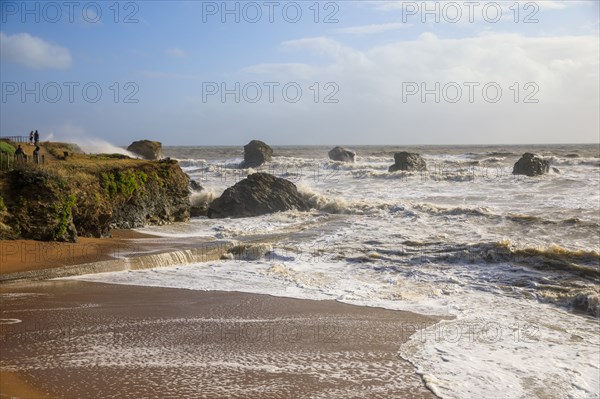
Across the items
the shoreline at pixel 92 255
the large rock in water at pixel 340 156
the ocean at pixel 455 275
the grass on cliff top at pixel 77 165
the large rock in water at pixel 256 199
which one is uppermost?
the large rock in water at pixel 340 156

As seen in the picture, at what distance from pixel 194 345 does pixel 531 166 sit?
116 ft

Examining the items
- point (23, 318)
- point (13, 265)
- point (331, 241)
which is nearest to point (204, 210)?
point (331, 241)

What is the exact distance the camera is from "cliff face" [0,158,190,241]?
12641 millimetres

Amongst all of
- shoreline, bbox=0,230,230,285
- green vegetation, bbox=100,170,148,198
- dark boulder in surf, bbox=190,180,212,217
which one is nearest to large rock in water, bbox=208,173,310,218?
dark boulder in surf, bbox=190,180,212,217

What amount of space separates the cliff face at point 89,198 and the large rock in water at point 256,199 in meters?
1.68

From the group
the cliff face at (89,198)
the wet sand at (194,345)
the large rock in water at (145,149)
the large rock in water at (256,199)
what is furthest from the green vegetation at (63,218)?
the large rock in water at (145,149)

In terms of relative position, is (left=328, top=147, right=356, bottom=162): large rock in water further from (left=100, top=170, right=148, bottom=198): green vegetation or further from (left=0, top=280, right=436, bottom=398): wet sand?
(left=0, top=280, right=436, bottom=398): wet sand

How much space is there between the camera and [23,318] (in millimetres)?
8039

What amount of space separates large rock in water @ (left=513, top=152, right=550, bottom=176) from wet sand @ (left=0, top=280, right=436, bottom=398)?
3221 cm

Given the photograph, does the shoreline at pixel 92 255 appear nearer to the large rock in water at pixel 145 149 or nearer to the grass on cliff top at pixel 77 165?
the grass on cliff top at pixel 77 165

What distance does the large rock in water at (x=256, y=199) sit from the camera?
21.6m

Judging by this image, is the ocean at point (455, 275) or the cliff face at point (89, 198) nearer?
the ocean at point (455, 275)

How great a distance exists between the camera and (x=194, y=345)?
23.7 ft

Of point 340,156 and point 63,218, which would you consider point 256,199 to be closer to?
point 63,218
